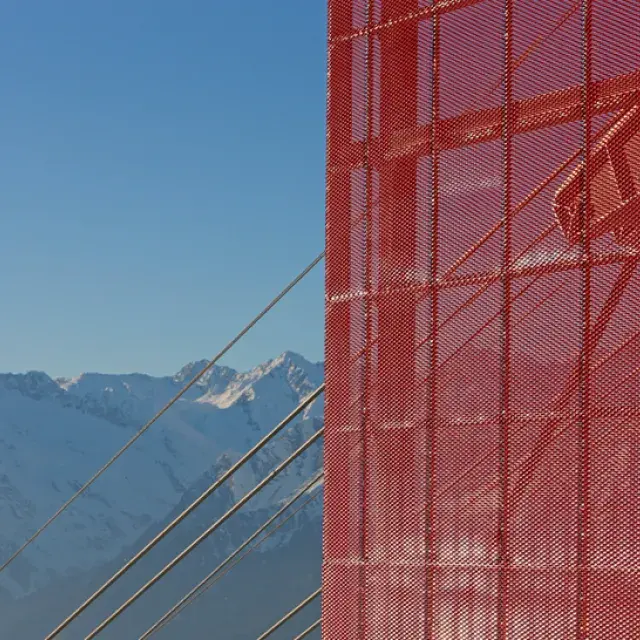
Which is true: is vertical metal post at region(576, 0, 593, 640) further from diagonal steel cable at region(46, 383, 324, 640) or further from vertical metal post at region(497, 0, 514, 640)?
diagonal steel cable at region(46, 383, 324, 640)

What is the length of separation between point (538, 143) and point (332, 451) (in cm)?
339

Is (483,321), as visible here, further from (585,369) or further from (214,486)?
(214,486)

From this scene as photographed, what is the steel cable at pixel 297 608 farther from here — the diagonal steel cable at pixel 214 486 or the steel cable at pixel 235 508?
the diagonal steel cable at pixel 214 486

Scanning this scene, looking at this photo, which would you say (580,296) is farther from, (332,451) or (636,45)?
(332,451)

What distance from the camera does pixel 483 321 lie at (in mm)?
10438

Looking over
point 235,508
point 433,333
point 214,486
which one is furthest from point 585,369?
point 214,486

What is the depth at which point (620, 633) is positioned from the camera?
30.1 ft

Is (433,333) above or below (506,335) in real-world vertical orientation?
above

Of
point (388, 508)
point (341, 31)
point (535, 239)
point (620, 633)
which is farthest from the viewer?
point (341, 31)

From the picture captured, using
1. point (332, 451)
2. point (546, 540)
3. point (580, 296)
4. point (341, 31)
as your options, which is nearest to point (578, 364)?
point (580, 296)

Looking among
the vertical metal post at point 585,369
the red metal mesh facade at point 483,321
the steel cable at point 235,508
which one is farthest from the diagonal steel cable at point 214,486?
the vertical metal post at point 585,369

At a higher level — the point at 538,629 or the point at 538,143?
the point at 538,143

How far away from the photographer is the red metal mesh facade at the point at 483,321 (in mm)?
9539

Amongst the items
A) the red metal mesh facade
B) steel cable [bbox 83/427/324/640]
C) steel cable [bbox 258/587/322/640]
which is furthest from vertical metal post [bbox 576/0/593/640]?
steel cable [bbox 83/427/324/640]
